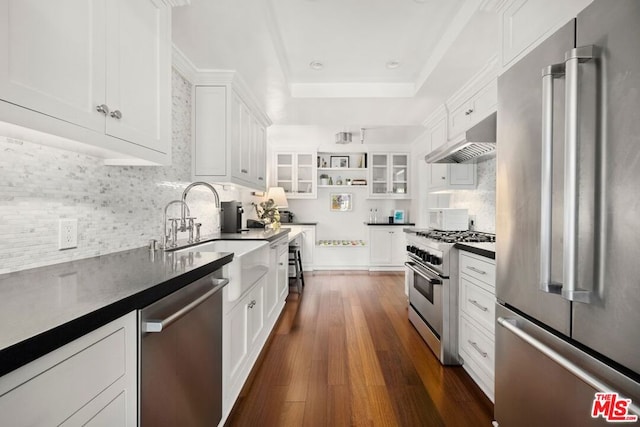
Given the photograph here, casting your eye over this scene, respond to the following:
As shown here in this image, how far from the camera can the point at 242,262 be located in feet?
5.69

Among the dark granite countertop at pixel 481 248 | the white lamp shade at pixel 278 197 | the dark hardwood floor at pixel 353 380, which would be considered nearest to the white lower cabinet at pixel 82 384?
the dark hardwood floor at pixel 353 380

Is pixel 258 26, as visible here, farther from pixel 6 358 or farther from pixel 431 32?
pixel 6 358

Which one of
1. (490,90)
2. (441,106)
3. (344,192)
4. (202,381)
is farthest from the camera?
(344,192)

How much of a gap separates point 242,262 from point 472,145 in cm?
212

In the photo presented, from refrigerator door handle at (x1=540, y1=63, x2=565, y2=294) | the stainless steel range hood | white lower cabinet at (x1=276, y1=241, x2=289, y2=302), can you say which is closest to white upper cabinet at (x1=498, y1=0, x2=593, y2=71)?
refrigerator door handle at (x1=540, y1=63, x2=565, y2=294)

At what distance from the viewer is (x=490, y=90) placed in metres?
2.41

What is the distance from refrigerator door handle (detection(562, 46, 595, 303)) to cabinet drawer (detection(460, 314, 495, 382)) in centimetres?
109

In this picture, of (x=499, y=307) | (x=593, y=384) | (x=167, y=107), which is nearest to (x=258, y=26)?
(x=167, y=107)

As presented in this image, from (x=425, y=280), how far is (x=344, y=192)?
371cm

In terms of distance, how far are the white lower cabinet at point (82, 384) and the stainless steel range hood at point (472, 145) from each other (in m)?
2.25

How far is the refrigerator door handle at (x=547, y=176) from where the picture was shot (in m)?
0.98

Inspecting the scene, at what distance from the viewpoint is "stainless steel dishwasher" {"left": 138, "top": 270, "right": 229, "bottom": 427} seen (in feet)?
3.01

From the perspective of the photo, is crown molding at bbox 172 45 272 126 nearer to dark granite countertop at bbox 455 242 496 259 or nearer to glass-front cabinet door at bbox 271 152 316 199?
dark granite countertop at bbox 455 242 496 259

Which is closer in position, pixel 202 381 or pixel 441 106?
pixel 202 381
